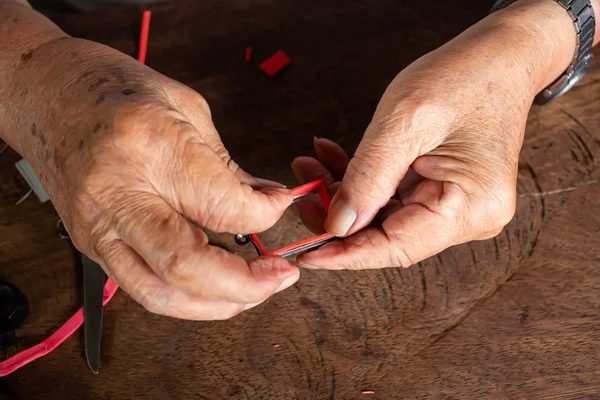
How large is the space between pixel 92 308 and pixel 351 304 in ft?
1.86

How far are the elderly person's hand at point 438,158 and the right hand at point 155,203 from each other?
0.61 feet

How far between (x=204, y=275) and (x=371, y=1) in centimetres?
103

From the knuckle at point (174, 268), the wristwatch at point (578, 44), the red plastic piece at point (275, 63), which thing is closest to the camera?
the knuckle at point (174, 268)

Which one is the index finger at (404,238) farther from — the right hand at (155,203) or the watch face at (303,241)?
the right hand at (155,203)

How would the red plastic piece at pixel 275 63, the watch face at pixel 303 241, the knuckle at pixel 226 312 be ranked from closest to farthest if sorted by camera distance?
the knuckle at pixel 226 312 < the watch face at pixel 303 241 < the red plastic piece at pixel 275 63

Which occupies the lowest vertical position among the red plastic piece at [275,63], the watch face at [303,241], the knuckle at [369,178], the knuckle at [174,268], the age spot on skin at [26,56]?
the watch face at [303,241]

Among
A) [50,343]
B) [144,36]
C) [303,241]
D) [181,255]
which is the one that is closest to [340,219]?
[303,241]

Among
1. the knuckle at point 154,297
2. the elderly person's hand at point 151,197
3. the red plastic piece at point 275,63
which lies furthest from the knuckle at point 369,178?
the red plastic piece at point 275,63

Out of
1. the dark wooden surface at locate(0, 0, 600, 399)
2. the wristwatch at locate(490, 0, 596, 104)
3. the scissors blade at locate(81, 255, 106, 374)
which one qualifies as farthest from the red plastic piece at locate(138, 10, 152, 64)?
the wristwatch at locate(490, 0, 596, 104)

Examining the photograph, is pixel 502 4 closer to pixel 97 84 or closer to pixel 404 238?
pixel 404 238

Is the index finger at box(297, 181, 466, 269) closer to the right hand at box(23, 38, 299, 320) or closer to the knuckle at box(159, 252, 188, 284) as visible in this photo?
the right hand at box(23, 38, 299, 320)

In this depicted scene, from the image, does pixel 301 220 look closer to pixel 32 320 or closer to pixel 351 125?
pixel 351 125

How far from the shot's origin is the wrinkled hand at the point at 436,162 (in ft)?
2.80

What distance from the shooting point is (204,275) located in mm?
687
